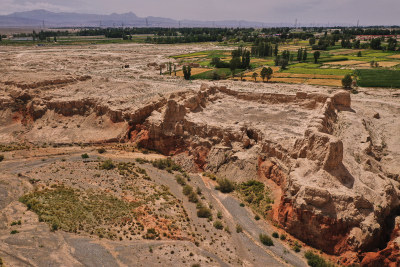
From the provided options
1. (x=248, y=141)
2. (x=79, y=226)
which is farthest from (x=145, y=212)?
(x=248, y=141)

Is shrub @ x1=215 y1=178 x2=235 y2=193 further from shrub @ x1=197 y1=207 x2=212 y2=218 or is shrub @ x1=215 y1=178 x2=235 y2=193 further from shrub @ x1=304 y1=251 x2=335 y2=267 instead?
shrub @ x1=304 y1=251 x2=335 y2=267

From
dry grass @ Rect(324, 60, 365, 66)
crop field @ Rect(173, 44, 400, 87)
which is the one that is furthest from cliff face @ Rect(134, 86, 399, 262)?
dry grass @ Rect(324, 60, 365, 66)

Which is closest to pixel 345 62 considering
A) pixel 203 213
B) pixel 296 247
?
pixel 203 213

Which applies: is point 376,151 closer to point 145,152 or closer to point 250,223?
point 250,223

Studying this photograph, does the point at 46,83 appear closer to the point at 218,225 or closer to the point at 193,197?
the point at 193,197

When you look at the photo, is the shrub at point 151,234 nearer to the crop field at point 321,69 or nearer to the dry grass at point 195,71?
the crop field at point 321,69

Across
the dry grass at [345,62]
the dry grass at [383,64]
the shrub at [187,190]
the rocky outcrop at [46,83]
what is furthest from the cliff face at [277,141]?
the dry grass at [345,62]
